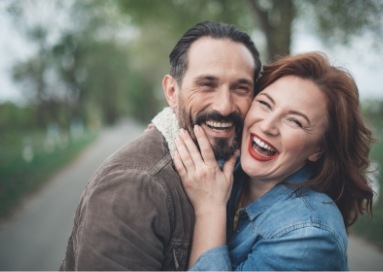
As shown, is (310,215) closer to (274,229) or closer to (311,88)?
(274,229)

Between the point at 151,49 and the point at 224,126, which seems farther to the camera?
the point at 151,49

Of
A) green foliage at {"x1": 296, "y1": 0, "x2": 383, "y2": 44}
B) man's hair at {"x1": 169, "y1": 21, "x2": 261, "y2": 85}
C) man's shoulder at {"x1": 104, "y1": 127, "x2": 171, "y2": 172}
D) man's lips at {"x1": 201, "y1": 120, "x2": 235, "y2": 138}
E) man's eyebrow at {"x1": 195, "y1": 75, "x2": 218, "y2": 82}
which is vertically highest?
green foliage at {"x1": 296, "y1": 0, "x2": 383, "y2": 44}

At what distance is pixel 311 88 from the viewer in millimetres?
→ 2271

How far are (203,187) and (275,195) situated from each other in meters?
0.55

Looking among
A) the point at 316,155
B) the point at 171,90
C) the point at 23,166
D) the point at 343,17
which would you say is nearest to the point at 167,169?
the point at 171,90

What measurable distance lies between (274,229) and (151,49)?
→ 27.8 meters

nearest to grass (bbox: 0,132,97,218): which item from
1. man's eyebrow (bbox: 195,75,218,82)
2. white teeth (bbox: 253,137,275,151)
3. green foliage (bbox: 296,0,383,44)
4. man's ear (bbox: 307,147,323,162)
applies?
man's eyebrow (bbox: 195,75,218,82)

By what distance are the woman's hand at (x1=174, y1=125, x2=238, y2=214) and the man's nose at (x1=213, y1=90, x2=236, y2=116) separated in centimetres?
18

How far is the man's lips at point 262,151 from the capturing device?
2.35 metres

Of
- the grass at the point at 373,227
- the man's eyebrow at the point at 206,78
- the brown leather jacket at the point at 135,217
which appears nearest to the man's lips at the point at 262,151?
the man's eyebrow at the point at 206,78

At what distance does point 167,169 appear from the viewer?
208 centimetres

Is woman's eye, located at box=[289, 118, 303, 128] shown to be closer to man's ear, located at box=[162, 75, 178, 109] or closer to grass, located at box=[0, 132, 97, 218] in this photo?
man's ear, located at box=[162, 75, 178, 109]

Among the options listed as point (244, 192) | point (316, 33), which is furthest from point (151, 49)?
point (244, 192)

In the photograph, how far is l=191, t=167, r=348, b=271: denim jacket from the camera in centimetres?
196
